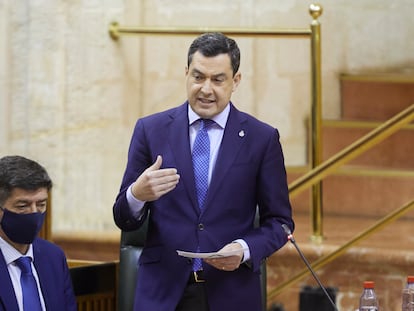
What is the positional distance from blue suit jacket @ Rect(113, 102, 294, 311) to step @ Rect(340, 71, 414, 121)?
3.83m

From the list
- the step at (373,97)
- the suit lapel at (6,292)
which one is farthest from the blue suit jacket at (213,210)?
the step at (373,97)

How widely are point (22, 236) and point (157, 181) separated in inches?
20.3

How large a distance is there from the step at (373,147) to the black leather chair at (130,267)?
3.44 meters

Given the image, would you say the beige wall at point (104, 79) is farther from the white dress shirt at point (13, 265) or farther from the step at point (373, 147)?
the white dress shirt at point (13, 265)

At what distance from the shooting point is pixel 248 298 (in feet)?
11.8

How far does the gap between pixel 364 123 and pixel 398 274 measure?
159cm

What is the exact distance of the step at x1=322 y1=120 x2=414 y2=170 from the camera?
7246 mm

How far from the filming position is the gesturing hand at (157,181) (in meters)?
3.30

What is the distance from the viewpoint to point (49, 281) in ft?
11.9

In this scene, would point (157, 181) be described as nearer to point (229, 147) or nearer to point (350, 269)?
point (229, 147)

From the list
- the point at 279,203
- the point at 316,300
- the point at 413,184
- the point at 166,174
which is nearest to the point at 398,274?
the point at 316,300

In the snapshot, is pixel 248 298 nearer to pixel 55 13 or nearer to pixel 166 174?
pixel 166 174

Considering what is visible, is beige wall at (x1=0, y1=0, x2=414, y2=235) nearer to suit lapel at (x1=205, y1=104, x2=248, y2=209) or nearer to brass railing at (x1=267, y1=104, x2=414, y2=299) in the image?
brass railing at (x1=267, y1=104, x2=414, y2=299)

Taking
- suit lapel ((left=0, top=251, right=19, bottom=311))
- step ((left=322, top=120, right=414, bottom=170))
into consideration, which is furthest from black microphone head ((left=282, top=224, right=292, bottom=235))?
step ((left=322, top=120, right=414, bottom=170))
